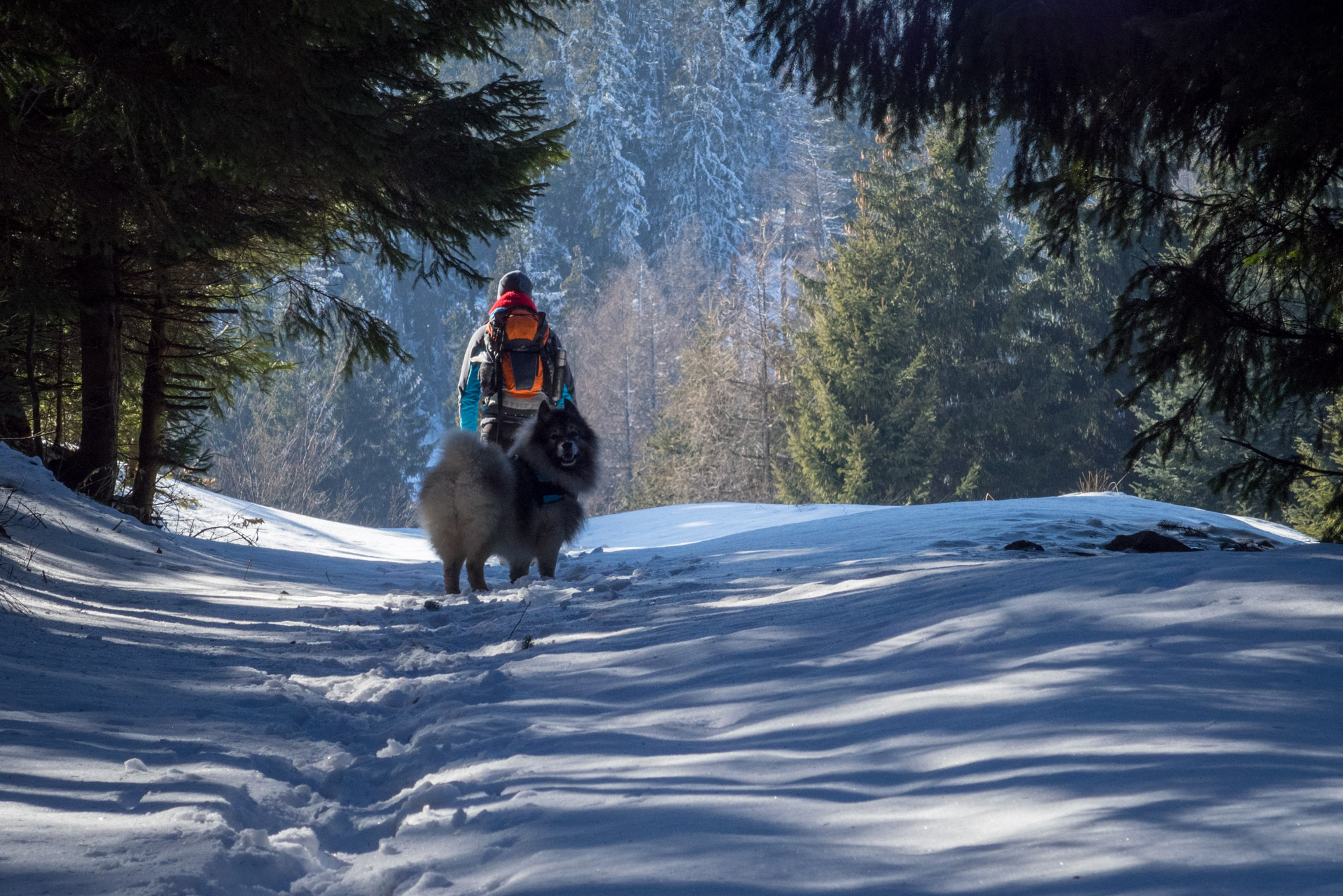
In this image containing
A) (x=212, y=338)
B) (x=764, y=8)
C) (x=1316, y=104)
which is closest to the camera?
(x=1316, y=104)

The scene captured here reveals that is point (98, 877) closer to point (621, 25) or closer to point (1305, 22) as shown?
point (1305, 22)

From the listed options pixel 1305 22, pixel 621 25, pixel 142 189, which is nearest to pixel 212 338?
pixel 142 189

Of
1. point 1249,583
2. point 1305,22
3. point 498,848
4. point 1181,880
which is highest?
point 1305,22

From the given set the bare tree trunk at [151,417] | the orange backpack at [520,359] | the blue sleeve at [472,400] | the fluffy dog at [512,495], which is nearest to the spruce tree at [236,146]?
the orange backpack at [520,359]

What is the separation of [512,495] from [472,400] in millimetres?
1215

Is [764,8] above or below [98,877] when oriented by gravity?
above

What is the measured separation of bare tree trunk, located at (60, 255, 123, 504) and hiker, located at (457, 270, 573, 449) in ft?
10.3

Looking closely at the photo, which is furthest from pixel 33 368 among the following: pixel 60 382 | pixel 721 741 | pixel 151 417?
pixel 721 741

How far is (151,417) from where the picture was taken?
29.9 ft

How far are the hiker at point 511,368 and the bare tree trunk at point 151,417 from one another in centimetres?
374

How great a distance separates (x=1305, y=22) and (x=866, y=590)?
Answer: 292 centimetres

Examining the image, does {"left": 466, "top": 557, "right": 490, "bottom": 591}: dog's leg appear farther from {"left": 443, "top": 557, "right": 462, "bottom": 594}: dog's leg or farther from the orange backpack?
the orange backpack

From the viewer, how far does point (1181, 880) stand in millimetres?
1468

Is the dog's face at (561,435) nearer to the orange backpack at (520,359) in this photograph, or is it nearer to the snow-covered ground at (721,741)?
the orange backpack at (520,359)
